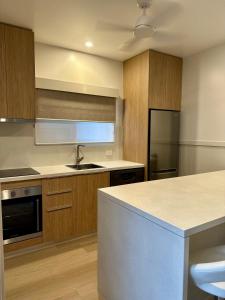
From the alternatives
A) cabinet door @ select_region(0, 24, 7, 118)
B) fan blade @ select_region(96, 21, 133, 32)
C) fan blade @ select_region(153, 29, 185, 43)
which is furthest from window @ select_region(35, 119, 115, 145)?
fan blade @ select_region(153, 29, 185, 43)

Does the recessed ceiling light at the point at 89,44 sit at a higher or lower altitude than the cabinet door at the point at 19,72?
Answer: higher

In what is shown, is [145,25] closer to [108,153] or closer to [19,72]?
[19,72]

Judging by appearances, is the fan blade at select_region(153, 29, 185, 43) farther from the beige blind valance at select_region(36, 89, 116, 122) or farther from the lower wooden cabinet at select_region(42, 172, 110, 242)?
the lower wooden cabinet at select_region(42, 172, 110, 242)

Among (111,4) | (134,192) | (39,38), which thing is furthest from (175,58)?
(134,192)

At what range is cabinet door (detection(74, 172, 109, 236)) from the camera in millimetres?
2680

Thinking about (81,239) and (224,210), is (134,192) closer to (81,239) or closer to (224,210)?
(224,210)

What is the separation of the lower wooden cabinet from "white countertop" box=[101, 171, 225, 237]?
112cm

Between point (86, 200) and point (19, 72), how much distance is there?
169 centimetres

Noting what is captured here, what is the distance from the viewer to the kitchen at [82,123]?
2.21 m

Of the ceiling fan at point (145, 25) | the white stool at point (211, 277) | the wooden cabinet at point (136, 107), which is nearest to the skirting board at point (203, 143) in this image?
the wooden cabinet at point (136, 107)

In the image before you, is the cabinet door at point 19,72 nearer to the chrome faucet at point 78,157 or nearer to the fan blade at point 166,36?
the chrome faucet at point 78,157

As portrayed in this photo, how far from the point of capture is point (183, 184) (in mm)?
1784

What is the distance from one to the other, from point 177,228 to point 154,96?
7.87 ft

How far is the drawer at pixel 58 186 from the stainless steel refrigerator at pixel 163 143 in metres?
1.18
